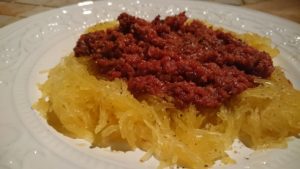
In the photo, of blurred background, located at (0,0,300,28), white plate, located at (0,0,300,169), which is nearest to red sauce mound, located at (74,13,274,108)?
white plate, located at (0,0,300,169)

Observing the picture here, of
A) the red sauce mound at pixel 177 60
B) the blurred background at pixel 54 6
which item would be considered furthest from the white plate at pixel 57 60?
the blurred background at pixel 54 6

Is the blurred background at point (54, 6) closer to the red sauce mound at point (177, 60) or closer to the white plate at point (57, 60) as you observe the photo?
the white plate at point (57, 60)

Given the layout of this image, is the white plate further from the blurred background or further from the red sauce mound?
the blurred background

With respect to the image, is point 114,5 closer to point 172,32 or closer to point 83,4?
point 83,4

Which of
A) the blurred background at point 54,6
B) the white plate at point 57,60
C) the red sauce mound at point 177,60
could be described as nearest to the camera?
the white plate at point 57,60

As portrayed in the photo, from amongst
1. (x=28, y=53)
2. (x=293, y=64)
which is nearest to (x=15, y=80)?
(x=28, y=53)
